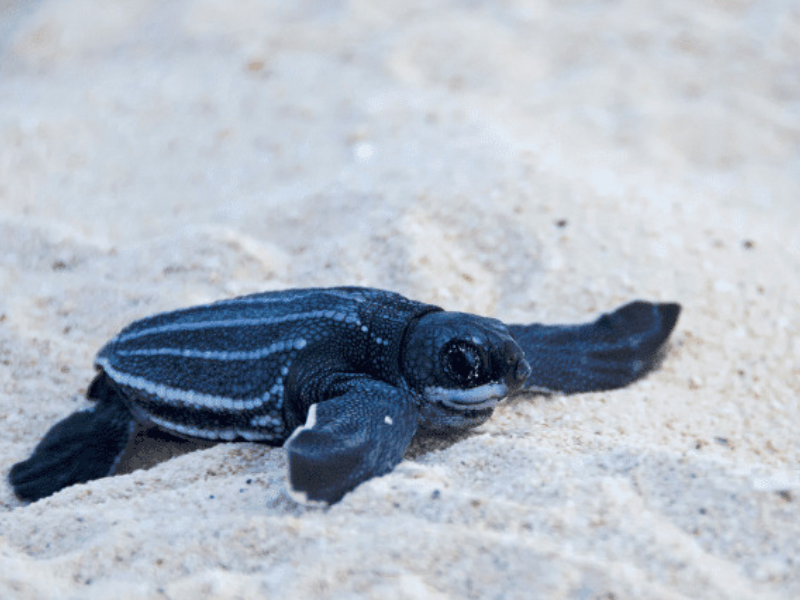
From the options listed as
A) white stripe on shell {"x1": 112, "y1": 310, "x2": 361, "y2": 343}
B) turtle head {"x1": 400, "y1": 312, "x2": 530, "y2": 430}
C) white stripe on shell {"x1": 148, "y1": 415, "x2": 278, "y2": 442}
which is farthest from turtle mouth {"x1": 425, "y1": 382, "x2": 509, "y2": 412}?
white stripe on shell {"x1": 148, "y1": 415, "x2": 278, "y2": 442}

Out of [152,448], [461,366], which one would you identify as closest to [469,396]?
[461,366]

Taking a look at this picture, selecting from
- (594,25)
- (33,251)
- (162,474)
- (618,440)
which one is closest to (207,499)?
(162,474)

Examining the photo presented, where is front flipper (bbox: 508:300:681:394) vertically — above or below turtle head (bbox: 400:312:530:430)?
below

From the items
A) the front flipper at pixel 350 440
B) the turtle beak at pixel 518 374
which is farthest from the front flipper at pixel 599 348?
the front flipper at pixel 350 440

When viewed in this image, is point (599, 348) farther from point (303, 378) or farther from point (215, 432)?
point (215, 432)

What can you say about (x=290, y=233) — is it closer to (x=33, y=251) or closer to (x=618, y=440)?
(x=33, y=251)

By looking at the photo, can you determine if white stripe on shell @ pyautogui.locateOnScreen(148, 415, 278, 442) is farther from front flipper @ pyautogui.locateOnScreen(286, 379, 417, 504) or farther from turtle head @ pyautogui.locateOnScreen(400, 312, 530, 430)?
turtle head @ pyautogui.locateOnScreen(400, 312, 530, 430)

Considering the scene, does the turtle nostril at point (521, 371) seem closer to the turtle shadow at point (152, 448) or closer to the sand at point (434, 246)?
the sand at point (434, 246)
